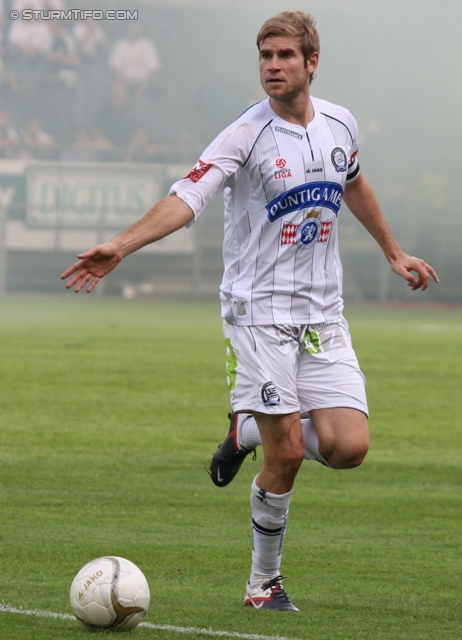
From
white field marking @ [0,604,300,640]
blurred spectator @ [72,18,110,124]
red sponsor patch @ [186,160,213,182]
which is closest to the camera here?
white field marking @ [0,604,300,640]

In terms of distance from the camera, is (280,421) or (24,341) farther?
(24,341)

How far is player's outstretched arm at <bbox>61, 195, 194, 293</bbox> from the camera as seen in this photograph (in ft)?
10.9

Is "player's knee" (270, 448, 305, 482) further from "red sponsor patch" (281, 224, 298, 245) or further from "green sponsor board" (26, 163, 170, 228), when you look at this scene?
"green sponsor board" (26, 163, 170, 228)

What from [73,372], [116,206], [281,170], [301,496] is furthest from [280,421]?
[116,206]

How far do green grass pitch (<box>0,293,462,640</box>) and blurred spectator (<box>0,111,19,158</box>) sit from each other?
15954 mm

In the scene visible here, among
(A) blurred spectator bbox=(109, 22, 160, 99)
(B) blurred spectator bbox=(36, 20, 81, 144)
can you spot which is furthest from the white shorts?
(A) blurred spectator bbox=(109, 22, 160, 99)

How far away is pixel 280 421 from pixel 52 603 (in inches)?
40.7

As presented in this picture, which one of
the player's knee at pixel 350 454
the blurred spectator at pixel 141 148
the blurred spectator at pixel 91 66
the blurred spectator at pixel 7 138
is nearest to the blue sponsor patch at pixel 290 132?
the player's knee at pixel 350 454

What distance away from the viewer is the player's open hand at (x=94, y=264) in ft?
10.8

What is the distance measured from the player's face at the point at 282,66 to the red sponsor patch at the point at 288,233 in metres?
0.47

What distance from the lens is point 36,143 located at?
90.7ft

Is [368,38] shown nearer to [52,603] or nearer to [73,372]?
[73,372]

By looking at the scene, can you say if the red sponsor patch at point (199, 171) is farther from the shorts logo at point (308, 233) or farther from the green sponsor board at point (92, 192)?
the green sponsor board at point (92, 192)

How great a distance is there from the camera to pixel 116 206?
88.0 ft
